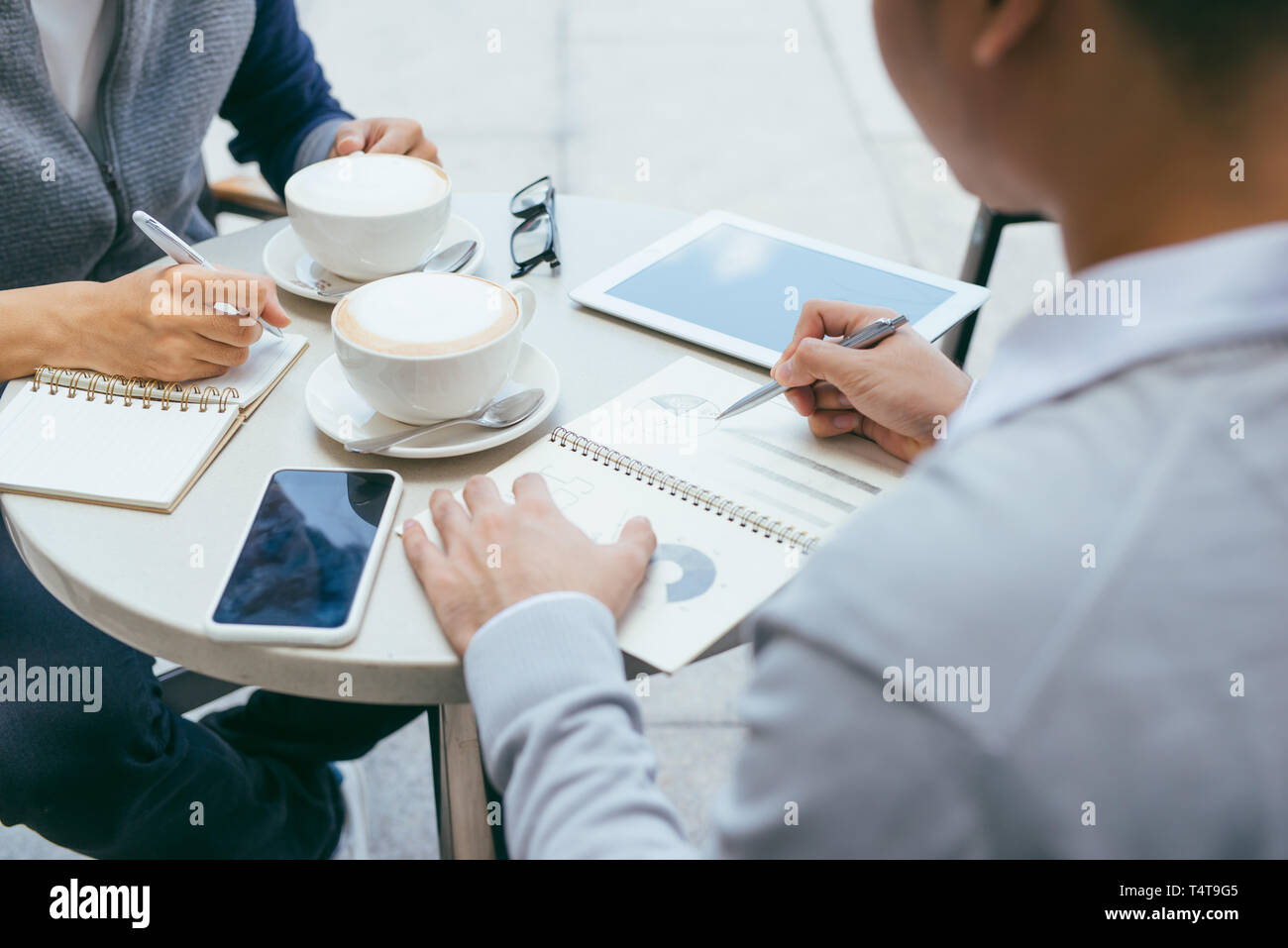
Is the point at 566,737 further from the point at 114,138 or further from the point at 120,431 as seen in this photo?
the point at 114,138

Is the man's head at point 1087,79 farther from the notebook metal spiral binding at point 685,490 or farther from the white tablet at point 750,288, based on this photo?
the white tablet at point 750,288

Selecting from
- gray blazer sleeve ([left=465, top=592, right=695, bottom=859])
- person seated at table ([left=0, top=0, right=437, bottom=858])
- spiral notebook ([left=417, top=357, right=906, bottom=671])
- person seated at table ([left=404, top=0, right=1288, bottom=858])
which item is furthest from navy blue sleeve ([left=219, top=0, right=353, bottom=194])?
person seated at table ([left=404, top=0, right=1288, bottom=858])

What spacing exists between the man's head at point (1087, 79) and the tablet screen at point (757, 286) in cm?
46

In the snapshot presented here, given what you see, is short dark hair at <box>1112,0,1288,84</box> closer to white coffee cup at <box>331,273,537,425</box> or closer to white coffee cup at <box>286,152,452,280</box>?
white coffee cup at <box>331,273,537,425</box>

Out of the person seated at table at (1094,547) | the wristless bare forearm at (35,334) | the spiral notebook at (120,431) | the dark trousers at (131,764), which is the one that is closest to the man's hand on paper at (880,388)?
the person seated at table at (1094,547)

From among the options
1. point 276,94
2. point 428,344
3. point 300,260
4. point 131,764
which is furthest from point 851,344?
point 276,94

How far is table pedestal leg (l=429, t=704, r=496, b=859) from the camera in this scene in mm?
860

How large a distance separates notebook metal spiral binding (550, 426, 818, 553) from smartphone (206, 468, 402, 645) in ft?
0.49

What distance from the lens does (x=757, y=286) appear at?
103 cm

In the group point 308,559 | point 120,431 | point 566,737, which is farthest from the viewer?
point 120,431

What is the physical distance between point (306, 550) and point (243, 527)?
7 cm
